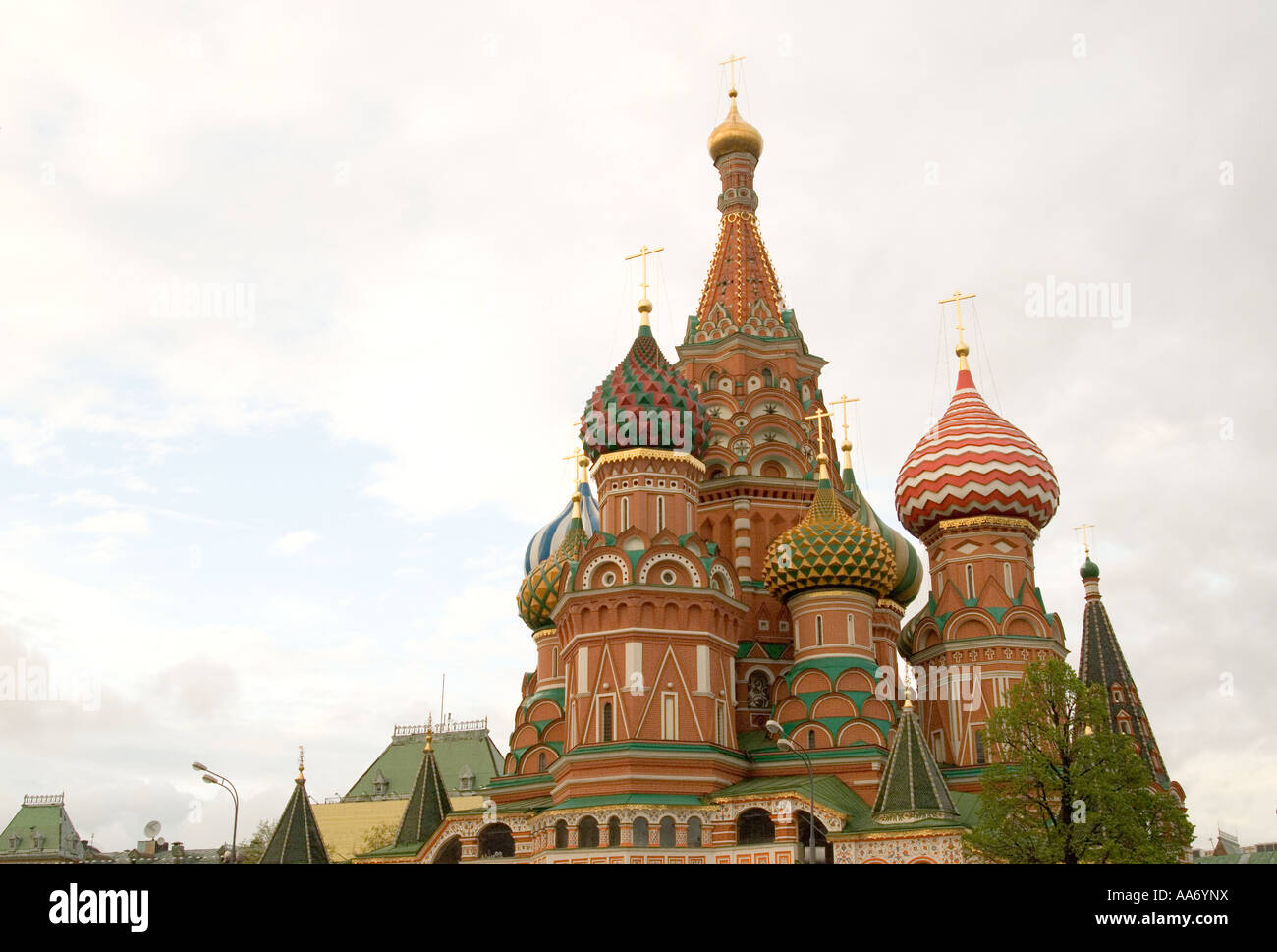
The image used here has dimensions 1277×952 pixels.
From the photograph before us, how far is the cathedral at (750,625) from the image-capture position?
33094 mm

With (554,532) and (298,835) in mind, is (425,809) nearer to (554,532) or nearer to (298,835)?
(298,835)

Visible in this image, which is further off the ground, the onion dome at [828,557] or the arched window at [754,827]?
the onion dome at [828,557]

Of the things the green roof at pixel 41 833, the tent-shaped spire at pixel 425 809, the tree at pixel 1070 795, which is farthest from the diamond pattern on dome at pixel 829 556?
the green roof at pixel 41 833

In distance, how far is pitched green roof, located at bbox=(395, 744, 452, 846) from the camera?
39.7 meters

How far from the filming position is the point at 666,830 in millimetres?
32969

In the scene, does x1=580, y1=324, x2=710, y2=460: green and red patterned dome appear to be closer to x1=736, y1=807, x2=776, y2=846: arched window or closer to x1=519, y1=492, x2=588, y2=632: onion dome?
x1=519, y1=492, x2=588, y2=632: onion dome

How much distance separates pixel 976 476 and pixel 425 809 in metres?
19.9

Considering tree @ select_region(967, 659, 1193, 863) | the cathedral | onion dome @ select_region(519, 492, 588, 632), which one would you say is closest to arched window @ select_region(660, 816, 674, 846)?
the cathedral

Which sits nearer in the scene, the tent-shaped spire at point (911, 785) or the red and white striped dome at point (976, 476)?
the tent-shaped spire at point (911, 785)

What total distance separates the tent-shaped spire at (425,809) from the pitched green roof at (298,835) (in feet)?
11.9

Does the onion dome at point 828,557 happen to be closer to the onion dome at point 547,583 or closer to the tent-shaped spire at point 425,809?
the onion dome at point 547,583

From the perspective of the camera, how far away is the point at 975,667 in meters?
39.6
